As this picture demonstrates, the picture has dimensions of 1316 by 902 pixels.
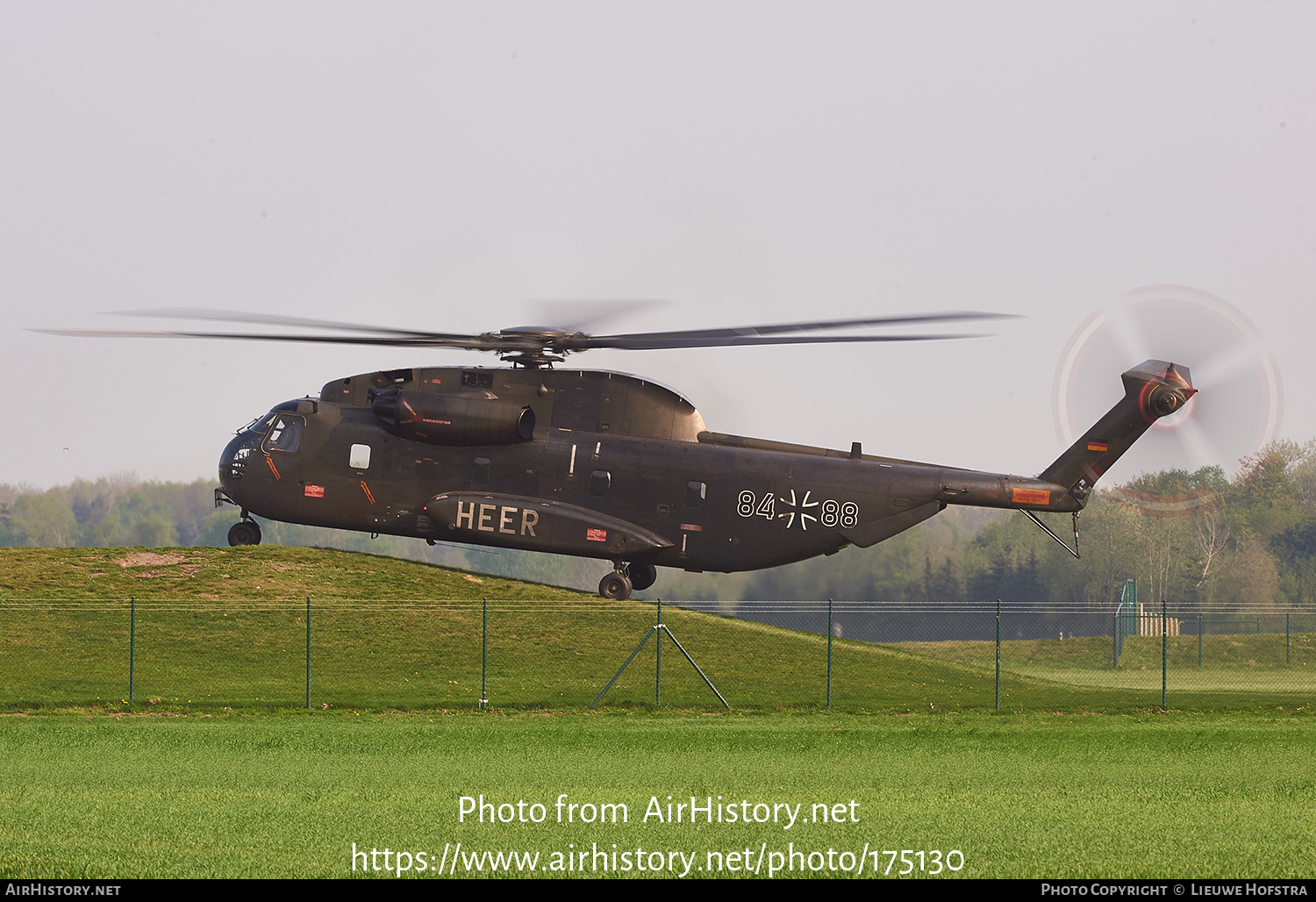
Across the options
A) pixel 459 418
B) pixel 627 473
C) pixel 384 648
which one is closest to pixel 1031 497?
pixel 627 473

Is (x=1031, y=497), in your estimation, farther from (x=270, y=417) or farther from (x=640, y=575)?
(x=270, y=417)

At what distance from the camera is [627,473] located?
79.0 feet

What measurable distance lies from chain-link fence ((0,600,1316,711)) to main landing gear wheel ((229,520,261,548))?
338 cm

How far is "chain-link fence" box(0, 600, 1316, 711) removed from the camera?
32031 mm

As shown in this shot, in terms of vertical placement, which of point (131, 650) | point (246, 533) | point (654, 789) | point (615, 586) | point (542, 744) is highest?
point (246, 533)

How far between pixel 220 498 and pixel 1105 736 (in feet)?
58.0

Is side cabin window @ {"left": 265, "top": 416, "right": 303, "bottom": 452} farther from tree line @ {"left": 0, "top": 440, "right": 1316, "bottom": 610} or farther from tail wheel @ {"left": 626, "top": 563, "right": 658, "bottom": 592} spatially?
tree line @ {"left": 0, "top": 440, "right": 1316, "bottom": 610}

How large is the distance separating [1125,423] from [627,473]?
885 centimetres

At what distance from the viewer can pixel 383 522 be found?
984 inches

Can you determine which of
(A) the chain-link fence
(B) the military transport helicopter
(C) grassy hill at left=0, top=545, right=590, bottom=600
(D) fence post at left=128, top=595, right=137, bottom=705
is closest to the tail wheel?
(B) the military transport helicopter

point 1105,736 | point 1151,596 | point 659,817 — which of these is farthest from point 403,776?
point 1151,596

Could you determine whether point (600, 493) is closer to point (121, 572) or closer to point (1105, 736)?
point (1105, 736)

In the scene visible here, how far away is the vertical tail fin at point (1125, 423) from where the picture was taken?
24047 millimetres
